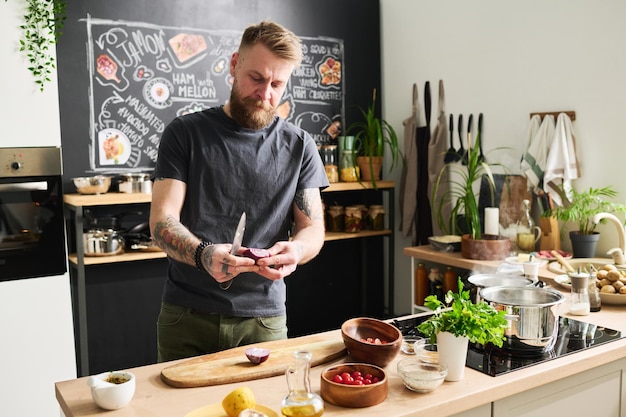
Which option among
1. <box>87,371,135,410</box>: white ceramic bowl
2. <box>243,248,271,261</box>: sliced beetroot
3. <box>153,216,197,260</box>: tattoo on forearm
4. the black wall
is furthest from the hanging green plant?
<box>87,371,135,410</box>: white ceramic bowl

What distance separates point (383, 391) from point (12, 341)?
94.5 inches

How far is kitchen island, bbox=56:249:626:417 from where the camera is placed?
64.5 inches

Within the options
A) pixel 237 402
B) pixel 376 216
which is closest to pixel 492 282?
pixel 237 402

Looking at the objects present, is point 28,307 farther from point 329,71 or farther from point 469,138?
point 469,138

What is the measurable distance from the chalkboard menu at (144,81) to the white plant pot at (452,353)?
2818 mm

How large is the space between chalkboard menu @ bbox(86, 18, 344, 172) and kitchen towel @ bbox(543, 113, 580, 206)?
210 cm

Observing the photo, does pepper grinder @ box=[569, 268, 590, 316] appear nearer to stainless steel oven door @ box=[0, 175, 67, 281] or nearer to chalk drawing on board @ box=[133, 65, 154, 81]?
stainless steel oven door @ box=[0, 175, 67, 281]

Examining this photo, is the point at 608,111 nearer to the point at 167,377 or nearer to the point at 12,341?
the point at 167,377

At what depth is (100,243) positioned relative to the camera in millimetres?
3736

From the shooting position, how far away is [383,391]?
164 cm

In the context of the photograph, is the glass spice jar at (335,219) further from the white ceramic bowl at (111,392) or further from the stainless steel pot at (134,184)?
the white ceramic bowl at (111,392)

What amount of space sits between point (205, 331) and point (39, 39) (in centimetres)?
195

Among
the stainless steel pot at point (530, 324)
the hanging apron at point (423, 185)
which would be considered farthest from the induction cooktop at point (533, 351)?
the hanging apron at point (423, 185)

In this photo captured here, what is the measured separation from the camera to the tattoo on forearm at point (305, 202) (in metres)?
2.40
